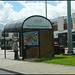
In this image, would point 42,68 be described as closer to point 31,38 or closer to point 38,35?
point 38,35

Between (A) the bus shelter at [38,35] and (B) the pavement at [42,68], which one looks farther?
(A) the bus shelter at [38,35]

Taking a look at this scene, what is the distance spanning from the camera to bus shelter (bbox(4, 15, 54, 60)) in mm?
17000

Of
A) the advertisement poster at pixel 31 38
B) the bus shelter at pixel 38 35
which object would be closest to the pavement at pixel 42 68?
the bus shelter at pixel 38 35

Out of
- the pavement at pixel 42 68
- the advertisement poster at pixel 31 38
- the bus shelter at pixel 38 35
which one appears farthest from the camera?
the advertisement poster at pixel 31 38

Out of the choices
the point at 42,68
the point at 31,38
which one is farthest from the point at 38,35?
the point at 42,68

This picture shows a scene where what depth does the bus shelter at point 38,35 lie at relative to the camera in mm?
17000

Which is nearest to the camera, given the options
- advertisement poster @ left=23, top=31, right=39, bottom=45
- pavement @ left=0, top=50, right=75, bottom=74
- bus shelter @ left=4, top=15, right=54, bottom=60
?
pavement @ left=0, top=50, right=75, bottom=74

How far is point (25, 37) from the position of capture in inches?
738

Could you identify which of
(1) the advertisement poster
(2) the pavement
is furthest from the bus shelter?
(2) the pavement

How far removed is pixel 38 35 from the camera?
17.7 metres

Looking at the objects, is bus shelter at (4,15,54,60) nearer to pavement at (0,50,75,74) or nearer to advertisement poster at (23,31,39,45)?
advertisement poster at (23,31,39,45)

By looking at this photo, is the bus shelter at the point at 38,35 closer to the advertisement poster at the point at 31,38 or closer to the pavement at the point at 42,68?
the advertisement poster at the point at 31,38

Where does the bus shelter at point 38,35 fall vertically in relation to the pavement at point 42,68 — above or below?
above

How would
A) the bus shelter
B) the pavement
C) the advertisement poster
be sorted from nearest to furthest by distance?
the pavement, the bus shelter, the advertisement poster
